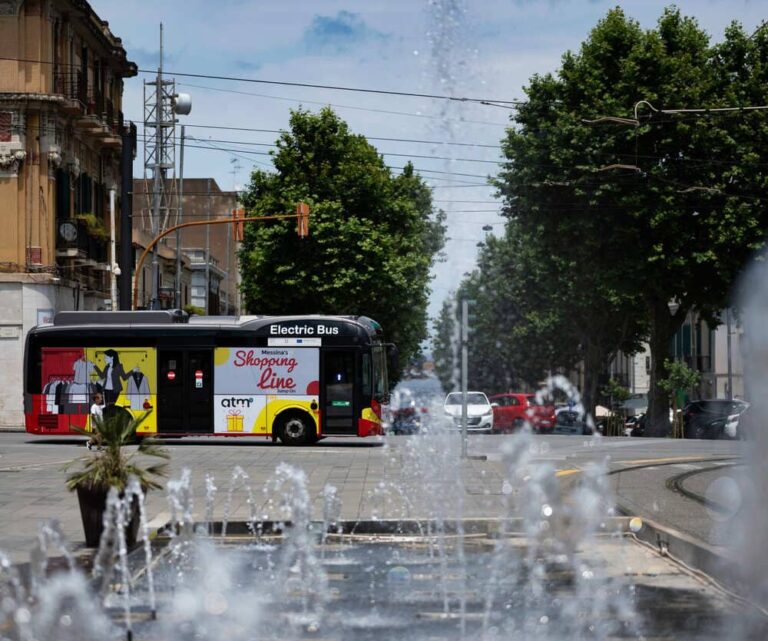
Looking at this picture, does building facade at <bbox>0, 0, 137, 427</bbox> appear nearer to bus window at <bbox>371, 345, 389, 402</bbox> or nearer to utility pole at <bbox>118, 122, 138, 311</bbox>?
utility pole at <bbox>118, 122, 138, 311</bbox>

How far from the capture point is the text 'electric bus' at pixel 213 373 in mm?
28672

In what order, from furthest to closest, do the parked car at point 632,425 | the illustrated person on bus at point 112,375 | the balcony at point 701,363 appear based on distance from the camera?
the balcony at point 701,363, the parked car at point 632,425, the illustrated person on bus at point 112,375

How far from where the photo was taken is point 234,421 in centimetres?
2892

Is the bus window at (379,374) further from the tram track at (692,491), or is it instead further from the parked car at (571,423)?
the parked car at (571,423)

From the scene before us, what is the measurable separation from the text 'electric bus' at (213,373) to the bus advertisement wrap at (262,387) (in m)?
0.02

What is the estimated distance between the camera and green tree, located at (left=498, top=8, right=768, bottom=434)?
3550 cm

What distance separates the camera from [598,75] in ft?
121

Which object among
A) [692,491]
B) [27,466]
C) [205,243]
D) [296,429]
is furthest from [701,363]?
[692,491]

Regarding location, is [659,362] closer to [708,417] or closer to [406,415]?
[708,417]

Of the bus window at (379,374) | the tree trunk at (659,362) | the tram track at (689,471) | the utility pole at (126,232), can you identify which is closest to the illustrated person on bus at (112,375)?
the utility pole at (126,232)

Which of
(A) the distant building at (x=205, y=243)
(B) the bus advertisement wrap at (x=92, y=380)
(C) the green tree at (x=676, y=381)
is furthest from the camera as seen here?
(A) the distant building at (x=205, y=243)

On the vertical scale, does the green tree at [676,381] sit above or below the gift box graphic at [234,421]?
above

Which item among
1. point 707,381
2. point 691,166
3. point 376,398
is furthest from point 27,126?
point 707,381

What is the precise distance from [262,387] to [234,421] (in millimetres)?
1088
